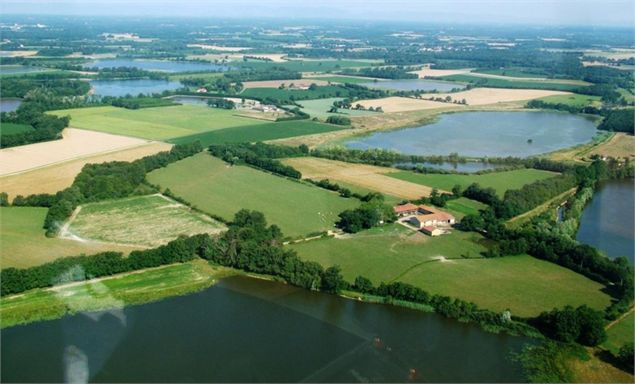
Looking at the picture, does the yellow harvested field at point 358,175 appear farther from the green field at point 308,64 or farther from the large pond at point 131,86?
the green field at point 308,64

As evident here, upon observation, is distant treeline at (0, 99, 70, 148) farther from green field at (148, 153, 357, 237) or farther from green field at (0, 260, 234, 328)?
green field at (0, 260, 234, 328)

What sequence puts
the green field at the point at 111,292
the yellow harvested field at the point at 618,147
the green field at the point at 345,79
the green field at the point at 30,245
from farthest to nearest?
the green field at the point at 345,79, the yellow harvested field at the point at 618,147, the green field at the point at 30,245, the green field at the point at 111,292

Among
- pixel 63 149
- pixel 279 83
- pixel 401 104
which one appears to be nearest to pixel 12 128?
pixel 63 149

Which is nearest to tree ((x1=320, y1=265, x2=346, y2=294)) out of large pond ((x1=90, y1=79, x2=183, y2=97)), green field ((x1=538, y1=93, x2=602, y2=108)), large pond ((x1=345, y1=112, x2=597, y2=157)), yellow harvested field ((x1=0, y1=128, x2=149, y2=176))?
yellow harvested field ((x1=0, y1=128, x2=149, y2=176))

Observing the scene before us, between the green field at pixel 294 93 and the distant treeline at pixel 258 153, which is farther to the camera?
the green field at pixel 294 93

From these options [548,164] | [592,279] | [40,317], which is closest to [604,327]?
[592,279]

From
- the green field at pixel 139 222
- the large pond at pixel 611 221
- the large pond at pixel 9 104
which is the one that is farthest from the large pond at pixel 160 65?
the large pond at pixel 611 221

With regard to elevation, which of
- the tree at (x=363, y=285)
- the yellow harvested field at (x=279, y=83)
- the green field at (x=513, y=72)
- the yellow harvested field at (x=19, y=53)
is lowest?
the tree at (x=363, y=285)

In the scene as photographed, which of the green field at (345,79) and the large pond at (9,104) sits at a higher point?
the green field at (345,79)

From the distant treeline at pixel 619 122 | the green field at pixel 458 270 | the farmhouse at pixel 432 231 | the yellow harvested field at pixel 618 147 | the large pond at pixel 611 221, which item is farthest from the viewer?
the distant treeline at pixel 619 122
